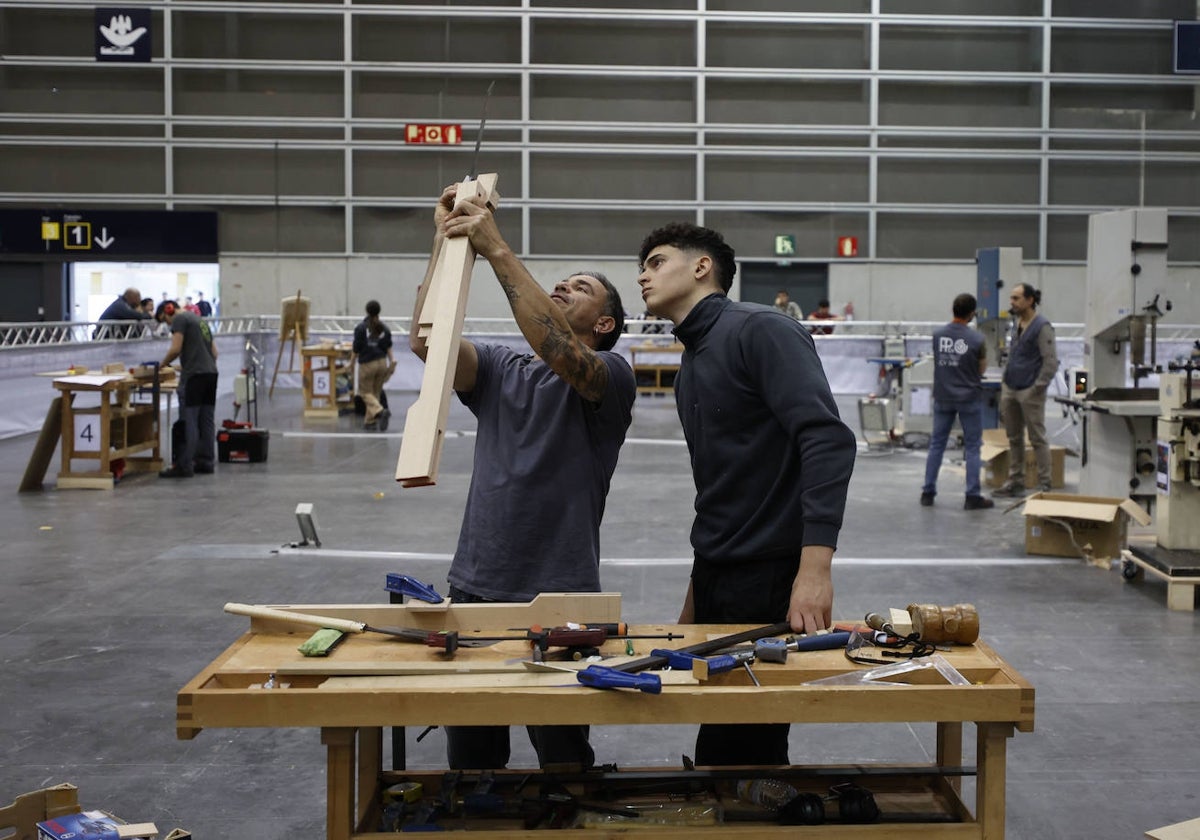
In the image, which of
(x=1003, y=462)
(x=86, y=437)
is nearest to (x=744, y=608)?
(x=1003, y=462)

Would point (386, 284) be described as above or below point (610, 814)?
above

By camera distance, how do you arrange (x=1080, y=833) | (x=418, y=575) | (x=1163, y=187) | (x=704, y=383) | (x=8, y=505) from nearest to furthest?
1. (x=704, y=383)
2. (x=1080, y=833)
3. (x=418, y=575)
4. (x=8, y=505)
5. (x=1163, y=187)

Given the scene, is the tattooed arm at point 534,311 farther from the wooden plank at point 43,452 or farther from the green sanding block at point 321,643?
the wooden plank at point 43,452

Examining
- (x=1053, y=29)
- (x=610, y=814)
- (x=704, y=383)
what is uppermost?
(x=1053, y=29)

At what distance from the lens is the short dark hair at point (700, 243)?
3.31 meters

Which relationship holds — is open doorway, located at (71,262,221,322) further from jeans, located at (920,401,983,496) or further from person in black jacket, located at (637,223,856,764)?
person in black jacket, located at (637,223,856,764)

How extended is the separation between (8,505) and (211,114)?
19727 mm

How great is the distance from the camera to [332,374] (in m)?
18.2

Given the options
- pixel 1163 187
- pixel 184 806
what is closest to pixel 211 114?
pixel 1163 187

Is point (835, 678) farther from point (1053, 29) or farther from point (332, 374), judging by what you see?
point (1053, 29)

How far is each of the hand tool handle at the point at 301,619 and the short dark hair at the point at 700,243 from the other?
1.18 m

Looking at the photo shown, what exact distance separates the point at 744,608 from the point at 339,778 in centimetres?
110

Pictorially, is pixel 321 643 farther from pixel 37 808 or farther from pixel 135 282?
pixel 135 282

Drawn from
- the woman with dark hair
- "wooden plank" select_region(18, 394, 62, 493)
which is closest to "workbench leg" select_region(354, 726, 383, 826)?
"wooden plank" select_region(18, 394, 62, 493)
